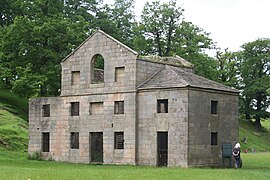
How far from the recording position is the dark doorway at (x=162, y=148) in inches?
1649

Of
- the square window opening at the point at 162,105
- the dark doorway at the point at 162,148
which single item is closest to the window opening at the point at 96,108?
the square window opening at the point at 162,105

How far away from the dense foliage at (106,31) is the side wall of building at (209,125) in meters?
17.4

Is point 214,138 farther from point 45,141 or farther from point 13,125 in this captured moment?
point 13,125

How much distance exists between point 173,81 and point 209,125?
4.21 metres

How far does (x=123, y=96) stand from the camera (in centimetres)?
4438

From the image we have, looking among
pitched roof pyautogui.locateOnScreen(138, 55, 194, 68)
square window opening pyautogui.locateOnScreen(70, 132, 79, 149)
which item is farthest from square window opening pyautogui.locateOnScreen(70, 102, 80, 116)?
pitched roof pyautogui.locateOnScreen(138, 55, 194, 68)

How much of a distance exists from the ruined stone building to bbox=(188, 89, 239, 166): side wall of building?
0.23 feet

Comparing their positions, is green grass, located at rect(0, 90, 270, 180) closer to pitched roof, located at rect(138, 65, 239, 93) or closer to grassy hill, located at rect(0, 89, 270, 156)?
grassy hill, located at rect(0, 89, 270, 156)

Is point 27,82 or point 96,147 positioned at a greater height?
point 27,82

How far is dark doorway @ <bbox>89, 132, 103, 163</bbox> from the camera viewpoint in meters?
45.5

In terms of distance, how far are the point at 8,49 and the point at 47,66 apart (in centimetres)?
472

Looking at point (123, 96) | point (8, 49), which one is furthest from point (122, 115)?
point (8, 49)

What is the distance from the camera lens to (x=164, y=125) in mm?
41812


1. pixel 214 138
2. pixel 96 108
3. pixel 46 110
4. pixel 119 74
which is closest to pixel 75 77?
pixel 96 108
